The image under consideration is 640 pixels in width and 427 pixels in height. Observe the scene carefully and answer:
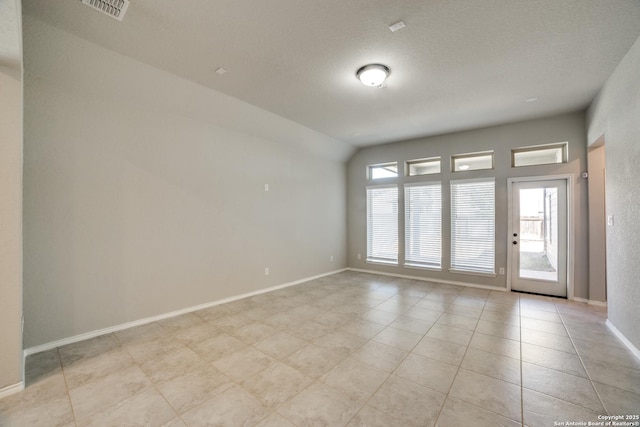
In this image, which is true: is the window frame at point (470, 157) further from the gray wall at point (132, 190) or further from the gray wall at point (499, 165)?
the gray wall at point (132, 190)

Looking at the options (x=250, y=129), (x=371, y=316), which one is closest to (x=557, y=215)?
(x=371, y=316)

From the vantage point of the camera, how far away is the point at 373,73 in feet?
9.71

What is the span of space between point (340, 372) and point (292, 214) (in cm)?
348

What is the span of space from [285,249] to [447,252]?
10.9 ft

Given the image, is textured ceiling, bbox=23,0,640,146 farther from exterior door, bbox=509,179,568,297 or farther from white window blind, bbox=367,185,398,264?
white window blind, bbox=367,185,398,264

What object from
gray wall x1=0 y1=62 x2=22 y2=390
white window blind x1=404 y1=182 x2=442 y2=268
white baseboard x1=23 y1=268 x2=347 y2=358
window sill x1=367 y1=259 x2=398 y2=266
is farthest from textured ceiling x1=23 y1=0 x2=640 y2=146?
window sill x1=367 y1=259 x2=398 y2=266

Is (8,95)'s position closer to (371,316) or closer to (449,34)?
(449,34)

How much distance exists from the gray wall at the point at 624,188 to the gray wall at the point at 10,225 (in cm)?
543

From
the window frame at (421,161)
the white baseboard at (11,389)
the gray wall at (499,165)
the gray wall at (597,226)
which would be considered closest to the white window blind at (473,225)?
the gray wall at (499,165)

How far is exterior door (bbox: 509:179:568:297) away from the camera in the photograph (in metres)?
4.43

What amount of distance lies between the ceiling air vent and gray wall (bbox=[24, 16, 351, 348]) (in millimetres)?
651

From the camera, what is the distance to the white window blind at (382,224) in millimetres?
6129

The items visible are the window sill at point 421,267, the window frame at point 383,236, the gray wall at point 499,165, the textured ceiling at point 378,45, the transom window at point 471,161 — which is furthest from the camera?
the window frame at point 383,236

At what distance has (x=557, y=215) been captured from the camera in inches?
176
